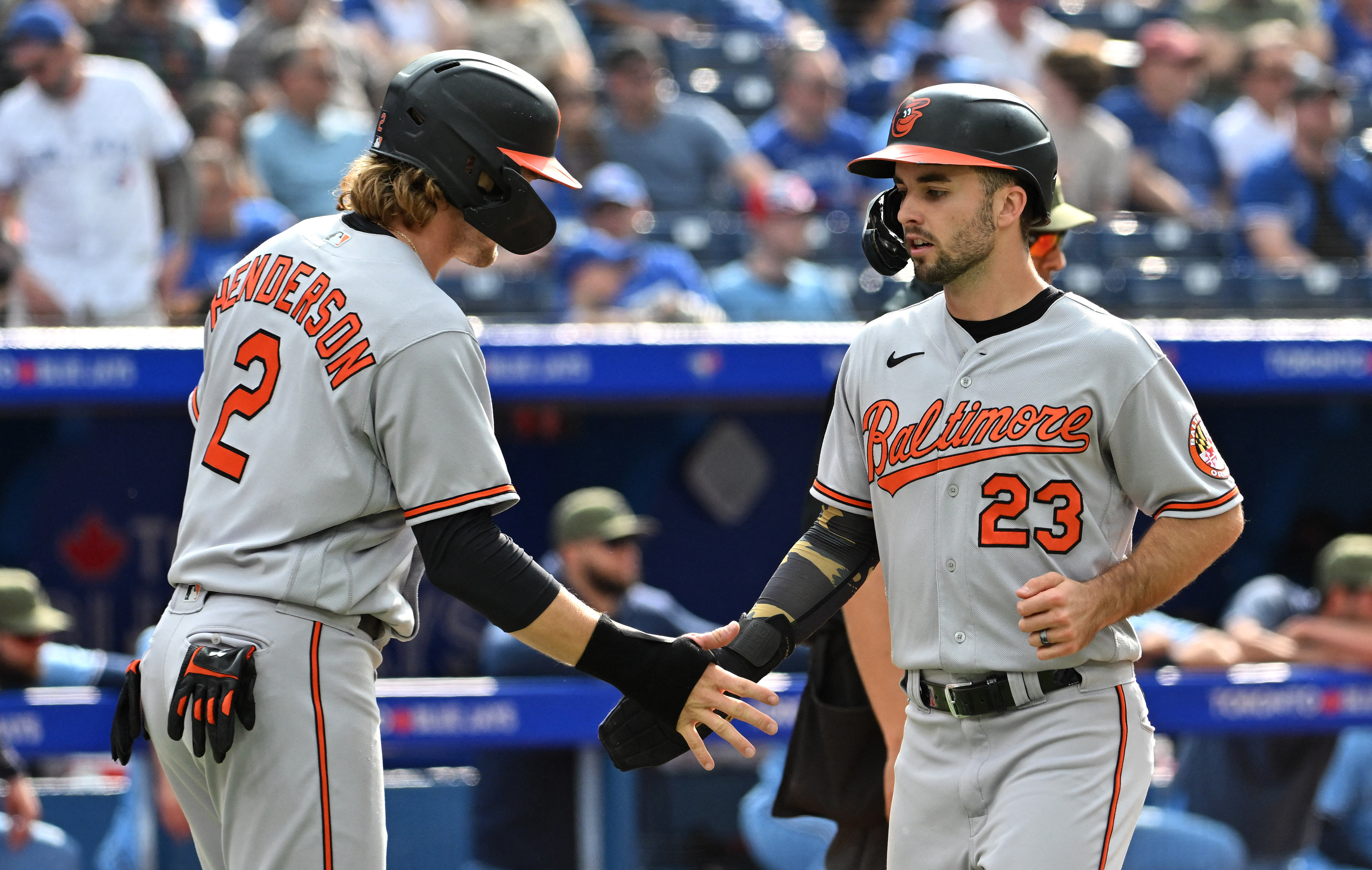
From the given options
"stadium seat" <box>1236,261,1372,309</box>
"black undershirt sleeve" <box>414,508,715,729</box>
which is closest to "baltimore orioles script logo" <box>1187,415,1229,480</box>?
"black undershirt sleeve" <box>414,508,715,729</box>

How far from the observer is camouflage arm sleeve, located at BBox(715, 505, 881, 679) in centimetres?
280

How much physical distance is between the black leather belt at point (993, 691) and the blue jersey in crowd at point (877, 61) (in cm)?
→ 629

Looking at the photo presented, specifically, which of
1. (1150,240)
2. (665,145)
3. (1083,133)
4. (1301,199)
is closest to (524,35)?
(665,145)

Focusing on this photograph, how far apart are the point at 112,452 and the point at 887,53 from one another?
4808 millimetres

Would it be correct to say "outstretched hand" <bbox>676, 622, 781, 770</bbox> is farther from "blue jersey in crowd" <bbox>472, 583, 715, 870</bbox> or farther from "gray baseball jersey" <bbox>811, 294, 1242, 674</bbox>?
"blue jersey in crowd" <bbox>472, 583, 715, 870</bbox>

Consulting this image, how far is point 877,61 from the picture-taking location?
353 inches

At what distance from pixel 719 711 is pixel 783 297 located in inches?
160

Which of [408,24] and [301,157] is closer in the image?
[301,157]

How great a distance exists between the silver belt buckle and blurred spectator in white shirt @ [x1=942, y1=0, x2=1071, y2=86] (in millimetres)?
6473

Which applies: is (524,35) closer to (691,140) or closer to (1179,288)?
(691,140)

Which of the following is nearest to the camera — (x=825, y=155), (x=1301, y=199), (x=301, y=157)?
(x=301, y=157)

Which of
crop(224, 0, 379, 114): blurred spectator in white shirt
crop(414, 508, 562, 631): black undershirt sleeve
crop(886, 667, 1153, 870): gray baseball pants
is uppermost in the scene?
crop(224, 0, 379, 114): blurred spectator in white shirt

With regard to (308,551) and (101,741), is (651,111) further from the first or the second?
(308,551)

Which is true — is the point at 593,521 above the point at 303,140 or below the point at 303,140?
below
